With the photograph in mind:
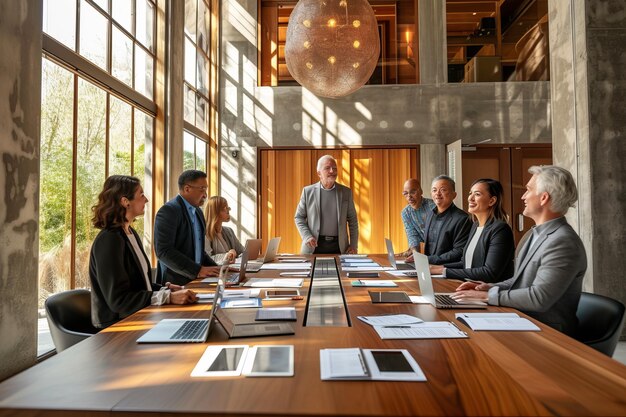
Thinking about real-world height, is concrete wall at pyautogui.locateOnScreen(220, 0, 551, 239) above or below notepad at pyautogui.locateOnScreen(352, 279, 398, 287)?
above

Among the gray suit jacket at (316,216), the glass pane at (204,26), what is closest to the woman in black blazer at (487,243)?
the gray suit jacket at (316,216)

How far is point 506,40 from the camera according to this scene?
9.86m

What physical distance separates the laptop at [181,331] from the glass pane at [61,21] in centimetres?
327

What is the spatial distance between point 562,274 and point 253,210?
7.42 metres

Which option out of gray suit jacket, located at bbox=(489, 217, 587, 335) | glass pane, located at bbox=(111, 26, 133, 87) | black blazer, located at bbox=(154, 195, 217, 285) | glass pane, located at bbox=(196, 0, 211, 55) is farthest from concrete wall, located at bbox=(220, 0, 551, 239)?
gray suit jacket, located at bbox=(489, 217, 587, 335)

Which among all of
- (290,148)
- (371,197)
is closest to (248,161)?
(290,148)

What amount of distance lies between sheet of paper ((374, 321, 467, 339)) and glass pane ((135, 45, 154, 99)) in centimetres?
528

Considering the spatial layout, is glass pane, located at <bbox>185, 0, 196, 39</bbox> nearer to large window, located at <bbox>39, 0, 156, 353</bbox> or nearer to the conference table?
large window, located at <bbox>39, 0, 156, 353</bbox>

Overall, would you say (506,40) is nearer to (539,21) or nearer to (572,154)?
(539,21)

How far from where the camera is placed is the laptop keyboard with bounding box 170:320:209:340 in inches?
68.4

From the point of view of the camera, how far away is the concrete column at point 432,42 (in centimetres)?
918

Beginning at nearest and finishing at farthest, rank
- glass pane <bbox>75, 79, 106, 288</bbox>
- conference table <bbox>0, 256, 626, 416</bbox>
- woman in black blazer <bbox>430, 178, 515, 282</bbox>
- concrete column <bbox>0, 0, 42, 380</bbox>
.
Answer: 1. conference table <bbox>0, 256, 626, 416</bbox>
2. concrete column <bbox>0, 0, 42, 380</bbox>
3. woman in black blazer <bbox>430, 178, 515, 282</bbox>
4. glass pane <bbox>75, 79, 106, 288</bbox>

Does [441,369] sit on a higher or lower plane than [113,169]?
lower

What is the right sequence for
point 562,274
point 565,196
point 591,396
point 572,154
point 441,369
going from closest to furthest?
point 591,396, point 441,369, point 562,274, point 565,196, point 572,154
